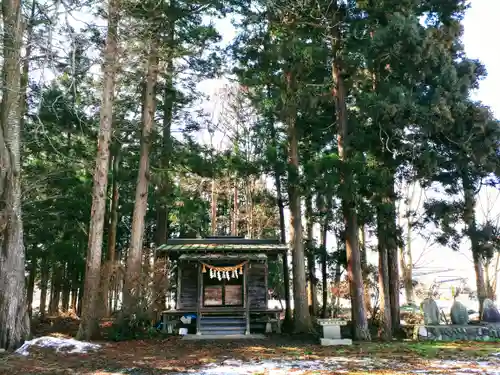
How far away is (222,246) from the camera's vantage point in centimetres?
1482

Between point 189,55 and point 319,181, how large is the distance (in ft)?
21.6

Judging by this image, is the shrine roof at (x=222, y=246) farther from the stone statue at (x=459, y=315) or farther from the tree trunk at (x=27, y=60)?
the tree trunk at (x=27, y=60)

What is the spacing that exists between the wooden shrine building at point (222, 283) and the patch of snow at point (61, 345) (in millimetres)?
4316

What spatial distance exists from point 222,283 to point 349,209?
575 cm

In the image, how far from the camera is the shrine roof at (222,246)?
14453 millimetres

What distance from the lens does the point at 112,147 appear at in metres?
15.3

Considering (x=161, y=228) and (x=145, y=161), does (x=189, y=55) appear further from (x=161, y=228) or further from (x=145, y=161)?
(x=161, y=228)

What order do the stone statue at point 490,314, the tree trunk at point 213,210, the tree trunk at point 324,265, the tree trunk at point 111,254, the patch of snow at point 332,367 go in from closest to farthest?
the patch of snow at point 332,367 → the tree trunk at point 111,254 → the stone statue at point 490,314 → the tree trunk at point 324,265 → the tree trunk at point 213,210

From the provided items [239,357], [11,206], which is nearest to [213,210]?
[11,206]

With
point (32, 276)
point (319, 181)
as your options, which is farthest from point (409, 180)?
point (32, 276)

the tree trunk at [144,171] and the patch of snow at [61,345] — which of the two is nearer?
the patch of snow at [61,345]

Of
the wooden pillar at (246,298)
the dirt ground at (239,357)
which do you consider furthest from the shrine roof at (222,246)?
the dirt ground at (239,357)

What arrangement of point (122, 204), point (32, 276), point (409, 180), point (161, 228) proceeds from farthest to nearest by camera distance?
1. point (122, 204)
2. point (32, 276)
3. point (161, 228)
4. point (409, 180)

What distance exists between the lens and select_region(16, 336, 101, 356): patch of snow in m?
9.44
